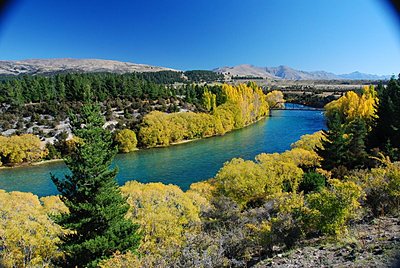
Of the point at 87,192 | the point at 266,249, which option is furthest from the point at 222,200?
the point at 87,192

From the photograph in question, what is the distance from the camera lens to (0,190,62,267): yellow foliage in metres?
11.8

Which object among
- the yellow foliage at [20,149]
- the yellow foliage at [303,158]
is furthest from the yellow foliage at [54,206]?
the yellow foliage at [20,149]

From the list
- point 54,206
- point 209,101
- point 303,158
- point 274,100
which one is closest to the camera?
point 54,206

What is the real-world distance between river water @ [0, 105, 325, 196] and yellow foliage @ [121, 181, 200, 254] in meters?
10.9

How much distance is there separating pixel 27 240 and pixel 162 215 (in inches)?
212

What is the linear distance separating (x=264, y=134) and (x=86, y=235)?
43.5m

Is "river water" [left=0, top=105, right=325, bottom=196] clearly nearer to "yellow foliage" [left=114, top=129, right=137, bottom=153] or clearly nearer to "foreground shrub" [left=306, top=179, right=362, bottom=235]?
"yellow foliage" [left=114, top=129, right=137, bottom=153]

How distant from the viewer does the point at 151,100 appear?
60.9m

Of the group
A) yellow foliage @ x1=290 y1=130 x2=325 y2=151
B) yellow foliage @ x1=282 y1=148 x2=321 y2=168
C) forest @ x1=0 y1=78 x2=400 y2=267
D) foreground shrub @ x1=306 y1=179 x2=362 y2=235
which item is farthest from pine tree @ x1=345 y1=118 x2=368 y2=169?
foreground shrub @ x1=306 y1=179 x2=362 y2=235

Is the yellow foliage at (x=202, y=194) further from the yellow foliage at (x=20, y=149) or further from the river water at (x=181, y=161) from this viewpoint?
the yellow foliage at (x=20, y=149)

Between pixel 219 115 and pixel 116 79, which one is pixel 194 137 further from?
pixel 116 79

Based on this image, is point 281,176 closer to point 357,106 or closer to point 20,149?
point 20,149

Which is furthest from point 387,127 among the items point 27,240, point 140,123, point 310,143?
point 140,123

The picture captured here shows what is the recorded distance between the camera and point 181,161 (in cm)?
3703
